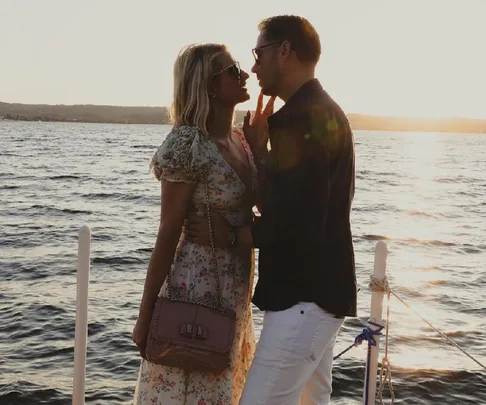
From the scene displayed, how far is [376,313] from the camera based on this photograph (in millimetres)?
4516

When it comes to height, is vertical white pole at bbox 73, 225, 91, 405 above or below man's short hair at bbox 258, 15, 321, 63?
below

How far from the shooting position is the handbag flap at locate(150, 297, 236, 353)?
3.45m

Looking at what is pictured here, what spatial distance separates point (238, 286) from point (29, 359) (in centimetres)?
704

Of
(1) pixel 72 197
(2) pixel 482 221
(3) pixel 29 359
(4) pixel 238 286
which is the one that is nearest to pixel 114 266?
(3) pixel 29 359

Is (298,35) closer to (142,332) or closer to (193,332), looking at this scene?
(193,332)

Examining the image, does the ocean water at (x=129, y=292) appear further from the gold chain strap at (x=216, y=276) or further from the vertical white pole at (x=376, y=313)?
the gold chain strap at (x=216, y=276)

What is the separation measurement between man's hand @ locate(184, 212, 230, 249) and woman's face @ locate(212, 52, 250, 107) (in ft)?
2.06

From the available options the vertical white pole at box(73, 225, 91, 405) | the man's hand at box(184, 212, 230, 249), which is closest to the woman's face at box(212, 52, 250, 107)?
the man's hand at box(184, 212, 230, 249)

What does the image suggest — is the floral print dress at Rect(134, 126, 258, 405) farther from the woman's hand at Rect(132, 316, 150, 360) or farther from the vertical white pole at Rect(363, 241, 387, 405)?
the vertical white pole at Rect(363, 241, 387, 405)

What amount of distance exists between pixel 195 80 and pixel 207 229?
78cm

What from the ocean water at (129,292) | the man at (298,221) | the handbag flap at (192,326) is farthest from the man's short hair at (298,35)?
the ocean water at (129,292)

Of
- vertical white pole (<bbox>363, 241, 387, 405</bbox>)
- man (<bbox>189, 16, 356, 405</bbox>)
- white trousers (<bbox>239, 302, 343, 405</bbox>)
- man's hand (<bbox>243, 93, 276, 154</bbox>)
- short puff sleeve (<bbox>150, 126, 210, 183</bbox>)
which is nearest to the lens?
man (<bbox>189, 16, 356, 405</bbox>)

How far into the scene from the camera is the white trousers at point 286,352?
3.12 metres

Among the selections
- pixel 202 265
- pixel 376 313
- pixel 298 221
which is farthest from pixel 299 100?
pixel 376 313
